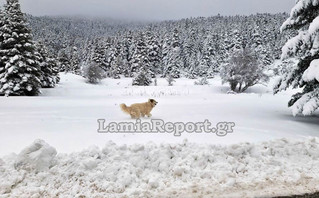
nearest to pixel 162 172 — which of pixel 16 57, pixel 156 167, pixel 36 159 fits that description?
pixel 156 167

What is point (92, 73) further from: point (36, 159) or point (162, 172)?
point (162, 172)

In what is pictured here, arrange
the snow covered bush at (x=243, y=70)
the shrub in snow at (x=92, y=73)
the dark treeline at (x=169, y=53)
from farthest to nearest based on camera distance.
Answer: the dark treeline at (x=169, y=53), the shrub in snow at (x=92, y=73), the snow covered bush at (x=243, y=70)

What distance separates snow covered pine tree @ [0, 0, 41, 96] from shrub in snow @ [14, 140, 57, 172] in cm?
2008

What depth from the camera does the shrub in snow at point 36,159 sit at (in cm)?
424

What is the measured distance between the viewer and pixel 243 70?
36844 mm

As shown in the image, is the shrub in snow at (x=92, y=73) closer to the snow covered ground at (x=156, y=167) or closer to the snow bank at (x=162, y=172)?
the snow covered ground at (x=156, y=167)

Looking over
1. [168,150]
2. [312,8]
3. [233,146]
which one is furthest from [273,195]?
[312,8]

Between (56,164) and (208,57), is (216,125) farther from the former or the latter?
(208,57)

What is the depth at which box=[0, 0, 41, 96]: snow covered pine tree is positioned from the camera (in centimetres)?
2275

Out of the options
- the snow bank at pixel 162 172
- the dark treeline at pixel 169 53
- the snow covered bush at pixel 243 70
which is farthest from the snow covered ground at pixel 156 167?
the dark treeline at pixel 169 53

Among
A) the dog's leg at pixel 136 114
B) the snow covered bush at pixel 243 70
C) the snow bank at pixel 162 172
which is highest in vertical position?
the snow covered bush at pixel 243 70

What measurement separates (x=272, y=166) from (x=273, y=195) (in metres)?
0.82

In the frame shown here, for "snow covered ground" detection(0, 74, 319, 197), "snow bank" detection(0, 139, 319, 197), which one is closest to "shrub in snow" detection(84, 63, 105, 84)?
"snow covered ground" detection(0, 74, 319, 197)

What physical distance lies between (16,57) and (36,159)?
2122cm
